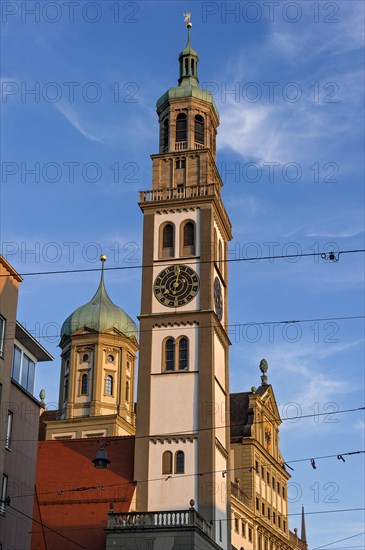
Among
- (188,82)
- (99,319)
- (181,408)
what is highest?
(188,82)

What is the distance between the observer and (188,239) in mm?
60062

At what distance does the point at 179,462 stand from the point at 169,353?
6211mm

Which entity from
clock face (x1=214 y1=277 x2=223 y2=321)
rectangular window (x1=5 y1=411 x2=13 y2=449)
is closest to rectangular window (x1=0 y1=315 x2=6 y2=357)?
rectangular window (x1=5 y1=411 x2=13 y2=449)

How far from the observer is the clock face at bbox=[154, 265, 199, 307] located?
58.2 metres

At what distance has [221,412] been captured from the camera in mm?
57656

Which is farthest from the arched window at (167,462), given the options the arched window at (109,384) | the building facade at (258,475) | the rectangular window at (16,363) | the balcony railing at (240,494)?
the arched window at (109,384)

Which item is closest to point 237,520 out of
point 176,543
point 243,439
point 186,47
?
point 243,439

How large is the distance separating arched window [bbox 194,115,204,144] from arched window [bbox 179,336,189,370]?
1424 cm

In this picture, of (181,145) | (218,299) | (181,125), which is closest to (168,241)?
(218,299)

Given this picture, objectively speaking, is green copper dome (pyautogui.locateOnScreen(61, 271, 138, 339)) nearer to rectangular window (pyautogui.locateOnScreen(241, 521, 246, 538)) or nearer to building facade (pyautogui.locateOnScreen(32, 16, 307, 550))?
building facade (pyautogui.locateOnScreen(32, 16, 307, 550))

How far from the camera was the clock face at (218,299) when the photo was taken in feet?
196

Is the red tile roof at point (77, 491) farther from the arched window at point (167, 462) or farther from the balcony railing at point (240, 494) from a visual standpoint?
the balcony railing at point (240, 494)

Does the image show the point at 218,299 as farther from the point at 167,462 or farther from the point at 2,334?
the point at 2,334

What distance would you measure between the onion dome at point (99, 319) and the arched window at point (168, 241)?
19.8 m
